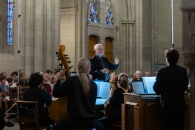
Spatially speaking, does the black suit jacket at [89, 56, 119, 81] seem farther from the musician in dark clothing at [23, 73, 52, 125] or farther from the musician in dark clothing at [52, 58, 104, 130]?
the musician in dark clothing at [52, 58, 104, 130]

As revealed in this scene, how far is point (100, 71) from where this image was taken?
7.97 m

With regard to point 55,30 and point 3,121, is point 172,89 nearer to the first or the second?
point 3,121

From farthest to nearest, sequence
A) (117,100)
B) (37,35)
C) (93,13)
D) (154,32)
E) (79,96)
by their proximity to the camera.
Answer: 1. (154,32)
2. (93,13)
3. (37,35)
4. (117,100)
5. (79,96)

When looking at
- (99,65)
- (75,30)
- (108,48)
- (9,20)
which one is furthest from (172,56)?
(9,20)

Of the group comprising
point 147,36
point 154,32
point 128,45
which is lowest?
point 128,45

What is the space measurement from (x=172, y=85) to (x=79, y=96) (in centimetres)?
122

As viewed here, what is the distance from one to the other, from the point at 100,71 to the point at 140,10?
9.99 meters

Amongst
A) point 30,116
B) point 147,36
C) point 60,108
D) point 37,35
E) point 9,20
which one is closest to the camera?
point 60,108

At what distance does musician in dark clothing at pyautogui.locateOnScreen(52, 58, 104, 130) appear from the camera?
16.2ft

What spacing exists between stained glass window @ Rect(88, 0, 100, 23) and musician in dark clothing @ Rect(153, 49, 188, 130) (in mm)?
10364

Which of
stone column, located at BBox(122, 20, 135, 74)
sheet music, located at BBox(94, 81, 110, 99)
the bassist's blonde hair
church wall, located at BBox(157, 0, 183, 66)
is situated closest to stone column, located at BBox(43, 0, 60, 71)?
stone column, located at BBox(122, 20, 135, 74)

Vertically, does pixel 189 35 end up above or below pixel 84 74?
above

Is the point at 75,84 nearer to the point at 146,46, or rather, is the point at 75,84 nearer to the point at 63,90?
the point at 63,90

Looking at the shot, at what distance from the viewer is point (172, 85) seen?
5.23m
